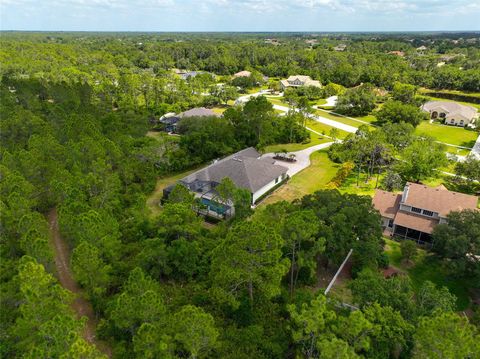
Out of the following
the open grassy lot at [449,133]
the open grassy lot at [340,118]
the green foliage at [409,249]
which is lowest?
the open grassy lot at [449,133]

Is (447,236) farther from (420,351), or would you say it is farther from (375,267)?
(420,351)

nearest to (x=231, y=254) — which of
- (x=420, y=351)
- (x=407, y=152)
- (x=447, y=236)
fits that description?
(x=420, y=351)

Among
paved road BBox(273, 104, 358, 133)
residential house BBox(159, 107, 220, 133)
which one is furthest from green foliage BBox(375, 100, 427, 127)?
residential house BBox(159, 107, 220, 133)

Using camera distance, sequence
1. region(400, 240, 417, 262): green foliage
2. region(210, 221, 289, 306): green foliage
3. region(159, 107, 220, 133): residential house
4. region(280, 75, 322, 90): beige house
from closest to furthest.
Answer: region(210, 221, 289, 306): green foliage
region(400, 240, 417, 262): green foliage
region(159, 107, 220, 133): residential house
region(280, 75, 322, 90): beige house

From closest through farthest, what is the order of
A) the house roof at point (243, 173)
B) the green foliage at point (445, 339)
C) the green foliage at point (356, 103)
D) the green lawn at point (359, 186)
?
the green foliage at point (445, 339) < the house roof at point (243, 173) < the green lawn at point (359, 186) < the green foliage at point (356, 103)

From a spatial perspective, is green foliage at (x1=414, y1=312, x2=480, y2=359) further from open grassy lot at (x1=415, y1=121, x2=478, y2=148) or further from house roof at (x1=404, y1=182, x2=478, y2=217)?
open grassy lot at (x1=415, y1=121, x2=478, y2=148)

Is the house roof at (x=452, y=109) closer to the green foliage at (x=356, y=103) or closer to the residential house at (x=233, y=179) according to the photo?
the green foliage at (x=356, y=103)

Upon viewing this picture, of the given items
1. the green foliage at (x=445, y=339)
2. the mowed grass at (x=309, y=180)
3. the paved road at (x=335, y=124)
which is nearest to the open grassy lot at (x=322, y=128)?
the paved road at (x=335, y=124)
